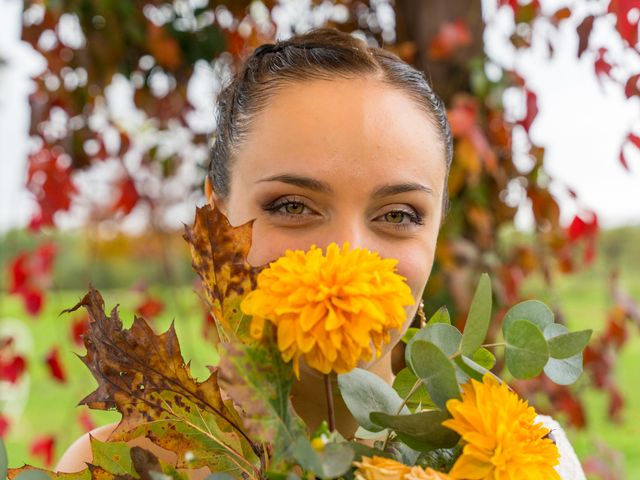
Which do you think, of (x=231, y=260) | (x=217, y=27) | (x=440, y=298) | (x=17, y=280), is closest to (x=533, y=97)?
(x=440, y=298)

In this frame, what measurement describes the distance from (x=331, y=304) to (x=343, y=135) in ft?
1.20

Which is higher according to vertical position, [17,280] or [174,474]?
[17,280]

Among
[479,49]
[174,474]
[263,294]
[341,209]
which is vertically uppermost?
[479,49]

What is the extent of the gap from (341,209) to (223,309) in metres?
0.27

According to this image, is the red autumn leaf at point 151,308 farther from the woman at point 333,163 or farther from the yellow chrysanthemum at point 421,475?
the yellow chrysanthemum at point 421,475

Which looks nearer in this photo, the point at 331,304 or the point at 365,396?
the point at 331,304

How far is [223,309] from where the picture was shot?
0.54m

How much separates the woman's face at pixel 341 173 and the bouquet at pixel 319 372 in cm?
21

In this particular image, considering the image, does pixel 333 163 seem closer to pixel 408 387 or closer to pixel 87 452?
pixel 408 387

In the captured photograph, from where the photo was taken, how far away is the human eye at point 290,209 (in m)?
0.80

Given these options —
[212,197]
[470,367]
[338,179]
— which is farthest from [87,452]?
[470,367]

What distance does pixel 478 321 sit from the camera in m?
0.55

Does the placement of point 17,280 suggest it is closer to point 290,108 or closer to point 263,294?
point 290,108

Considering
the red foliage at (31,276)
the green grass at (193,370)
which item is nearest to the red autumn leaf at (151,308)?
the green grass at (193,370)
